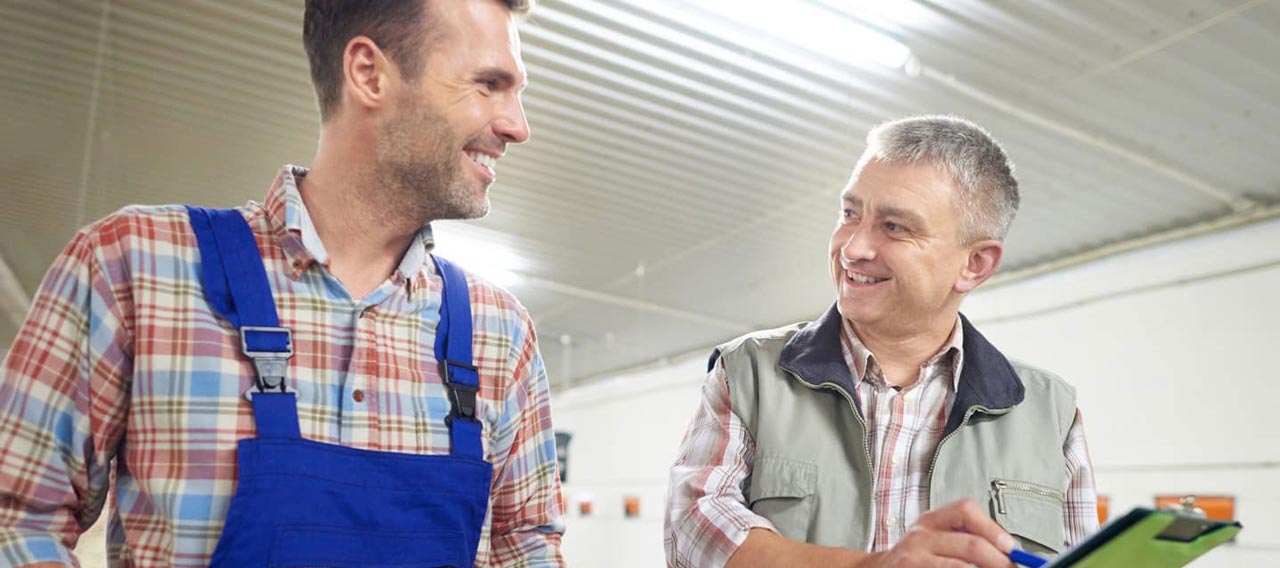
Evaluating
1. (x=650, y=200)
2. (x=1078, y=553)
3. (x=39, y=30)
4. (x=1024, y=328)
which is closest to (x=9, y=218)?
(x=39, y=30)

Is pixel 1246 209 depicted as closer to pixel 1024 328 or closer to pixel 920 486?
pixel 1024 328

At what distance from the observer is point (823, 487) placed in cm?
186

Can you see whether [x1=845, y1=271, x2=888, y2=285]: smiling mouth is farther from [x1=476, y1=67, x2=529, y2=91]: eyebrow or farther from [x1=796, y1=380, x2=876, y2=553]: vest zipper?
[x1=476, y1=67, x2=529, y2=91]: eyebrow

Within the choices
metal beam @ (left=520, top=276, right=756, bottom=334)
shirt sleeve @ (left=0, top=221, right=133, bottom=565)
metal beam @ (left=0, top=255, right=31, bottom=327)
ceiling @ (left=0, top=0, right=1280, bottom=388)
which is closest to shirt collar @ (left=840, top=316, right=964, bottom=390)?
shirt sleeve @ (left=0, top=221, right=133, bottom=565)

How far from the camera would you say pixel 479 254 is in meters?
10.3

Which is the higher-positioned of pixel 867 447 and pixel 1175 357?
pixel 1175 357

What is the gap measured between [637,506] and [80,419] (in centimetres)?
1389

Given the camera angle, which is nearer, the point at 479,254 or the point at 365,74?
the point at 365,74

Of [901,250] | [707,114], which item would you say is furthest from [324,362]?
[707,114]

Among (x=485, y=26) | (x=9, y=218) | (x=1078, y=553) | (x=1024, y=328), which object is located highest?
(x=9, y=218)

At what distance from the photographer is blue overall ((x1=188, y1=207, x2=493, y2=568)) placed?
4.21 feet

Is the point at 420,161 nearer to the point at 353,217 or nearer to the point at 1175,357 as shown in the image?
the point at 353,217

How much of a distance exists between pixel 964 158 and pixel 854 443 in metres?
0.59

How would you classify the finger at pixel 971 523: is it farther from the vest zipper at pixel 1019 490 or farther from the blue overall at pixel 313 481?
the blue overall at pixel 313 481
